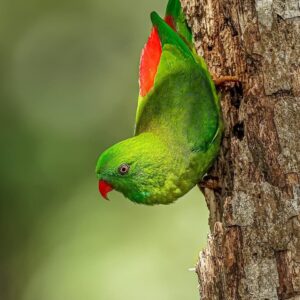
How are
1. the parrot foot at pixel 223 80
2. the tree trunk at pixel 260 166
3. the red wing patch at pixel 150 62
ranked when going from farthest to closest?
the red wing patch at pixel 150 62
the parrot foot at pixel 223 80
the tree trunk at pixel 260 166

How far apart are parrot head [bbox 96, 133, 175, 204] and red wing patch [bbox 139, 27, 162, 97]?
0.49m

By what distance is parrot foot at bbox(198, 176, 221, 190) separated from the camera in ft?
13.9

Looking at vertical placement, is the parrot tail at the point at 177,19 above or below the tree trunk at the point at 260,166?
above

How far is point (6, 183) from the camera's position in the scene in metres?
9.41

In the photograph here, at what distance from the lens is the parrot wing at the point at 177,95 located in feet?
14.0

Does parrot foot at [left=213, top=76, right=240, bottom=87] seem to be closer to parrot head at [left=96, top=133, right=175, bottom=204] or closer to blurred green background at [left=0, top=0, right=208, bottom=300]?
parrot head at [left=96, top=133, right=175, bottom=204]

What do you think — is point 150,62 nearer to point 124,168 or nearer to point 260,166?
point 124,168

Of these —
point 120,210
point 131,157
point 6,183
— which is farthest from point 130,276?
point 131,157

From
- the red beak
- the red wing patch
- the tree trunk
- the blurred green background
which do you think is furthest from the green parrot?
the blurred green background

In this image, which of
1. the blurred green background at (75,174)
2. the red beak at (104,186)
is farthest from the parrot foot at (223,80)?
the blurred green background at (75,174)

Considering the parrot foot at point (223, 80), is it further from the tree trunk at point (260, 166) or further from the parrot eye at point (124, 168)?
the parrot eye at point (124, 168)

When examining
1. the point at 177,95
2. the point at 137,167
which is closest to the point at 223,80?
the point at 177,95

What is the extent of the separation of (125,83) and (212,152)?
6.26 meters

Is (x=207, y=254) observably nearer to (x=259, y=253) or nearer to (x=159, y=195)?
(x=259, y=253)
